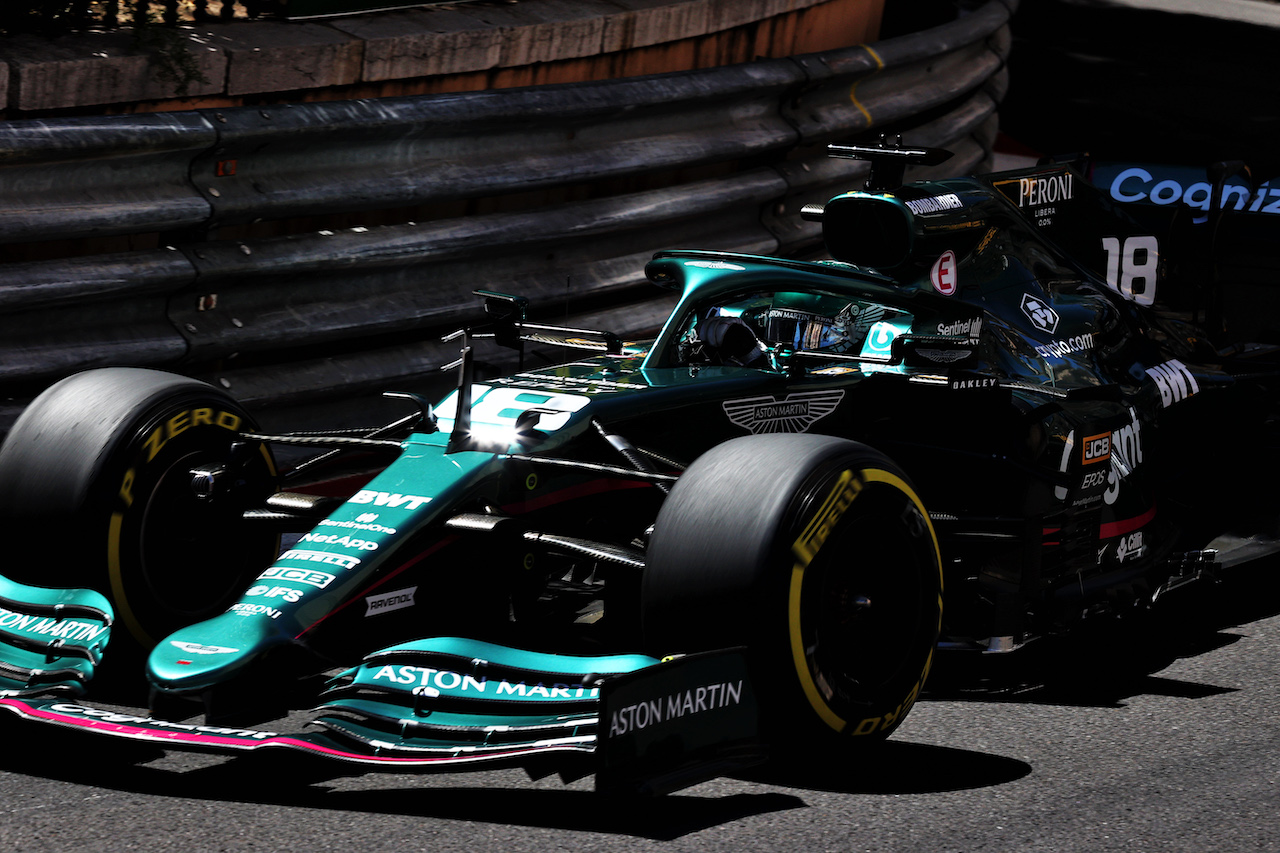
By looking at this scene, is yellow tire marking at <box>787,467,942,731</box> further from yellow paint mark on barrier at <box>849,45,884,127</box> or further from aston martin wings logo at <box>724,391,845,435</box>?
yellow paint mark on barrier at <box>849,45,884,127</box>

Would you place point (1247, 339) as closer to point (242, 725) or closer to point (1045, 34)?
point (242, 725)

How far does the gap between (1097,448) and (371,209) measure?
2.97 metres

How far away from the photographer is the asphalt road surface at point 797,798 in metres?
3.75

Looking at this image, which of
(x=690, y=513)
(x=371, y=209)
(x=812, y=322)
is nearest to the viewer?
(x=690, y=513)

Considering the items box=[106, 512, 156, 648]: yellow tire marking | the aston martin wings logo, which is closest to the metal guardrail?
the aston martin wings logo

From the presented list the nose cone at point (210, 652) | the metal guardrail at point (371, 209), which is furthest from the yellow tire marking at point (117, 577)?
the metal guardrail at point (371, 209)

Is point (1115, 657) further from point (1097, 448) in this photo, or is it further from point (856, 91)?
point (856, 91)

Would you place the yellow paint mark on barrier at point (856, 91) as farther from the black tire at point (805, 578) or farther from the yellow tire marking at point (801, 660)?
the yellow tire marking at point (801, 660)

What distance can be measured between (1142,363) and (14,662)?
4.17 metres

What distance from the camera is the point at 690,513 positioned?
415 cm

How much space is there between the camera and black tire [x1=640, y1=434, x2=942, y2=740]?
405cm

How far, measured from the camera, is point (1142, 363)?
21.1 feet

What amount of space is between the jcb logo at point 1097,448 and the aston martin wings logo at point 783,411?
88 centimetres

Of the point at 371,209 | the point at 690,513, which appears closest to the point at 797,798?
the point at 690,513
